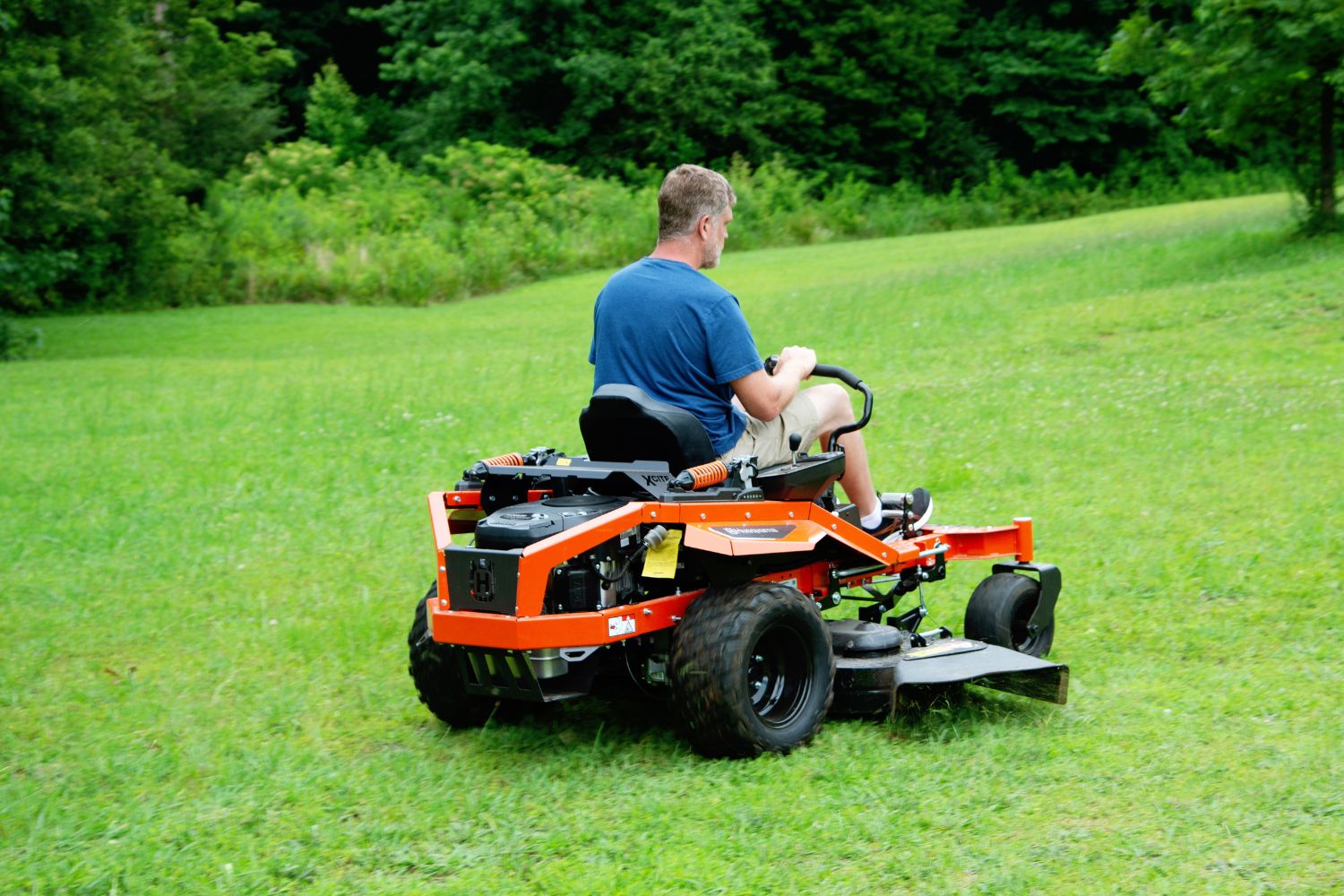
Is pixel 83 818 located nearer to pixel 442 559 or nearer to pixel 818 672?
pixel 442 559

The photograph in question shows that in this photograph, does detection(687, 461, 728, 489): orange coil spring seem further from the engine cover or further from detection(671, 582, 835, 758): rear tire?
detection(671, 582, 835, 758): rear tire

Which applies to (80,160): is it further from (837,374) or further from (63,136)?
(837,374)

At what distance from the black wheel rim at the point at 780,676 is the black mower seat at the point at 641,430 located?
0.64 metres

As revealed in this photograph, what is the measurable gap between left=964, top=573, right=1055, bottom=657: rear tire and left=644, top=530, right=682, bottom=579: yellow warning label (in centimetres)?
165

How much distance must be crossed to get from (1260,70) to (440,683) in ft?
46.8

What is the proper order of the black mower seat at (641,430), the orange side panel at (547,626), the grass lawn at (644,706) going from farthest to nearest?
the black mower seat at (641,430) → the orange side panel at (547,626) → the grass lawn at (644,706)

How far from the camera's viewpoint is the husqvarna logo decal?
4699 mm

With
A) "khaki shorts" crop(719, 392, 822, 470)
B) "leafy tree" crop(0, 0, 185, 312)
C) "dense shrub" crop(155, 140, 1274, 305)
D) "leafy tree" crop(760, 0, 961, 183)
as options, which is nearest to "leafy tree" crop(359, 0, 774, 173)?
"dense shrub" crop(155, 140, 1274, 305)

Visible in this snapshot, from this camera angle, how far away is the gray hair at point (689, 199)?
5035 mm

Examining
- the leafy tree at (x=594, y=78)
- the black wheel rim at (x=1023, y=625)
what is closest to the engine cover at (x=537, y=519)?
the black wheel rim at (x=1023, y=625)

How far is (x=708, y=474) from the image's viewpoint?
4766 millimetres

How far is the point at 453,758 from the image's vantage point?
4777 millimetres

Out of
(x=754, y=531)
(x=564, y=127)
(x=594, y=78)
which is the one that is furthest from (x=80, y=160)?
(x=564, y=127)

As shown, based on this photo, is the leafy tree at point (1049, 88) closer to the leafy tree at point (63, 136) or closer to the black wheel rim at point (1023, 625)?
the leafy tree at point (63, 136)
